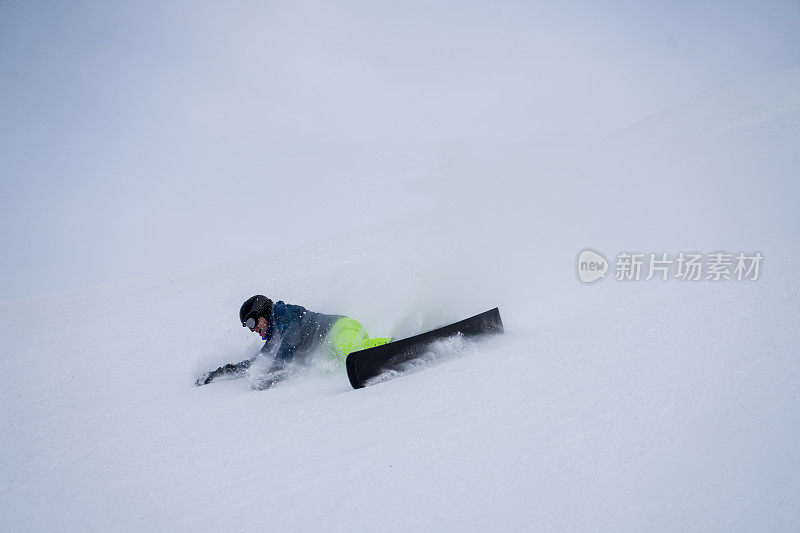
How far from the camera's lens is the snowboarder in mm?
4359

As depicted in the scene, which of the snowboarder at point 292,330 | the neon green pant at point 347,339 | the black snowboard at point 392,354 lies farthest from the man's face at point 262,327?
the black snowboard at point 392,354

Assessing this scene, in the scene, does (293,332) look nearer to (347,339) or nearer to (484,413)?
(347,339)

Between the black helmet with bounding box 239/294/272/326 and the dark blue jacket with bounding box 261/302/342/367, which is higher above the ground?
the black helmet with bounding box 239/294/272/326

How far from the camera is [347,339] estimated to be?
420 centimetres

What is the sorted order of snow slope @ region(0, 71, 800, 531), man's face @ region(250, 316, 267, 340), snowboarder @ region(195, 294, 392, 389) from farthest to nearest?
man's face @ region(250, 316, 267, 340), snowboarder @ region(195, 294, 392, 389), snow slope @ region(0, 71, 800, 531)

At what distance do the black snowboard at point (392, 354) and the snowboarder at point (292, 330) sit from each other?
609 millimetres

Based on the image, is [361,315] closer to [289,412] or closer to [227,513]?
[289,412]

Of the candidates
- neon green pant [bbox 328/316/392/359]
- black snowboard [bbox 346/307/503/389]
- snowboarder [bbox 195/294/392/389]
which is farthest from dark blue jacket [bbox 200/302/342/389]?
black snowboard [bbox 346/307/503/389]

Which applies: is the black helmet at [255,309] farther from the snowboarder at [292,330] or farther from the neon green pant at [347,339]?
the neon green pant at [347,339]

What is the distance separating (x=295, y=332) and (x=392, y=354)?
1335 mm

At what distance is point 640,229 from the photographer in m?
7.18

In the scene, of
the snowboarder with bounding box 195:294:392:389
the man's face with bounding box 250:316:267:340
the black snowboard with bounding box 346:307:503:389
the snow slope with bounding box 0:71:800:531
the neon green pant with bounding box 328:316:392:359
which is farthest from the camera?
the man's face with bounding box 250:316:267:340

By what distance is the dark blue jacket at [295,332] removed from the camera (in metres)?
4.43

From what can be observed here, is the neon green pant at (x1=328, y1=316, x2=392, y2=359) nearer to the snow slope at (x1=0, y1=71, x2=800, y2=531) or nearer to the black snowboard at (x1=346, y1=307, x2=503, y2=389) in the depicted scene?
the snow slope at (x1=0, y1=71, x2=800, y2=531)
